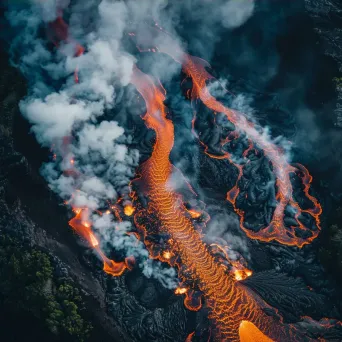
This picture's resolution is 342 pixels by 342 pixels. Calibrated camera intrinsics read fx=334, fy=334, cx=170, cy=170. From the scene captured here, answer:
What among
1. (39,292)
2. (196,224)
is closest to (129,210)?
(196,224)

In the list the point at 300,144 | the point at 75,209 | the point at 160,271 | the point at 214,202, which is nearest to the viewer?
the point at 160,271

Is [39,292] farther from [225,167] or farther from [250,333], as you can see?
[225,167]

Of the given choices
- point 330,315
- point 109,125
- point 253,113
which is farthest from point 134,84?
point 330,315

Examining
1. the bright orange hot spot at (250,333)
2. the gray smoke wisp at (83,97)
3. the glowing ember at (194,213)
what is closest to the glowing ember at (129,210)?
the gray smoke wisp at (83,97)

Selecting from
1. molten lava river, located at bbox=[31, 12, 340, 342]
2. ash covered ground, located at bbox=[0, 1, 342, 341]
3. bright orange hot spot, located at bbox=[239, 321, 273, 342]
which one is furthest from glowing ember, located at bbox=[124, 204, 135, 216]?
bright orange hot spot, located at bbox=[239, 321, 273, 342]

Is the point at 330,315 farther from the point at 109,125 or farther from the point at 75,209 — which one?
the point at 109,125

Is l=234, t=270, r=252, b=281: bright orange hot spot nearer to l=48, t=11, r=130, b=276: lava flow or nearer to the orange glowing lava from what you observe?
l=48, t=11, r=130, b=276: lava flow
